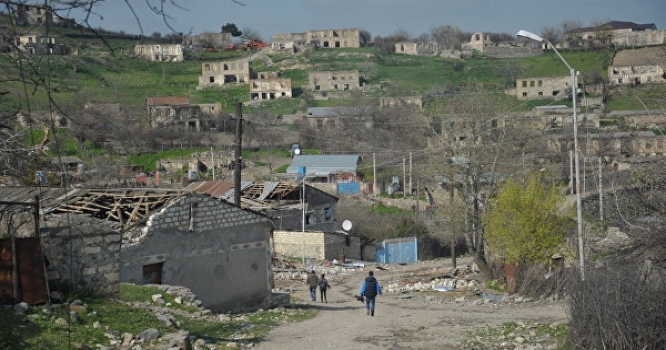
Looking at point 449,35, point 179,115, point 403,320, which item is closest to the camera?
point 403,320

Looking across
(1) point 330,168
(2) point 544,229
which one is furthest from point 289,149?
(2) point 544,229

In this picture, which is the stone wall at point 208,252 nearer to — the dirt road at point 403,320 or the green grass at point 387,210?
the dirt road at point 403,320

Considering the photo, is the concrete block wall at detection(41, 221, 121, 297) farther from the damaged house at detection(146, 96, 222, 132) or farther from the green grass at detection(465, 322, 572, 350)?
the damaged house at detection(146, 96, 222, 132)

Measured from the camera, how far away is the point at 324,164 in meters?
67.4

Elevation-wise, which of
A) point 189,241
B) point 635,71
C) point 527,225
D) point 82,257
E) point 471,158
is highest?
point 635,71

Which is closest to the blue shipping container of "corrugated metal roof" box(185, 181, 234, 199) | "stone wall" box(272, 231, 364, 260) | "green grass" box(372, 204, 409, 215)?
"green grass" box(372, 204, 409, 215)

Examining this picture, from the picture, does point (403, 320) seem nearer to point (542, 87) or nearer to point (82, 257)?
point (82, 257)

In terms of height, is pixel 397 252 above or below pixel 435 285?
below

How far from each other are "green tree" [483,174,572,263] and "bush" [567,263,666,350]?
46.1ft

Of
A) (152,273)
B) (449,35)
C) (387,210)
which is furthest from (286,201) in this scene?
(449,35)

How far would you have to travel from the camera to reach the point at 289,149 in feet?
257

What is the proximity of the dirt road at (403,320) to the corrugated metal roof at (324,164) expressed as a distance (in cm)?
3791

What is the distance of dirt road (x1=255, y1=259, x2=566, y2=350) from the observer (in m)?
15.1

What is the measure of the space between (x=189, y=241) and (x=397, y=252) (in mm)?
24620
